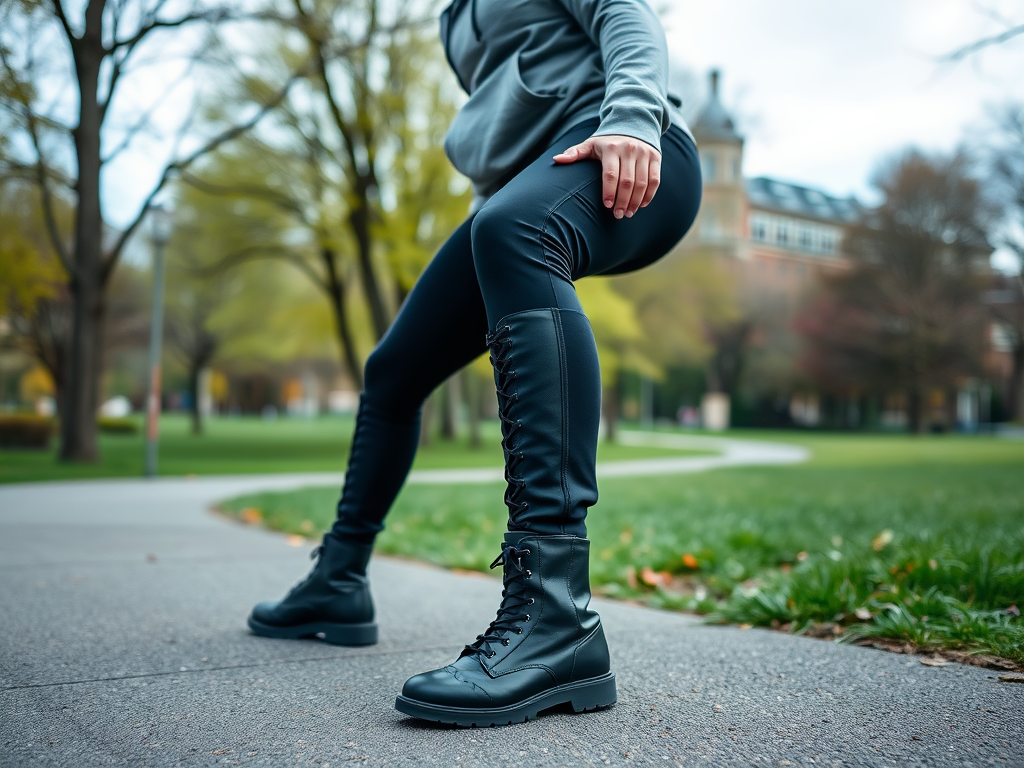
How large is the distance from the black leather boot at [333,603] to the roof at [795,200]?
6747 cm

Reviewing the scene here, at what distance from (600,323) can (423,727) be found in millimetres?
19021

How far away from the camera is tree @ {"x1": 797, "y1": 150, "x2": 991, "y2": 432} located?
3772cm

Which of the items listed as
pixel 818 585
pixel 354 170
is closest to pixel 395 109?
pixel 354 170

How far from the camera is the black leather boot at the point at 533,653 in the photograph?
143 cm

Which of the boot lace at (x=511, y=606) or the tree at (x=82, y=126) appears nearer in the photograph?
the boot lace at (x=511, y=606)

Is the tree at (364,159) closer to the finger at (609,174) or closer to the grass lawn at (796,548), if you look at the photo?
the grass lawn at (796,548)

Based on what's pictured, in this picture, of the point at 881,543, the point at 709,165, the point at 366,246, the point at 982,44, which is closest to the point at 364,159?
the point at 366,246

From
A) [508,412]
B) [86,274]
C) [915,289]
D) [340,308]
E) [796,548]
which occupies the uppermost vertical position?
[915,289]

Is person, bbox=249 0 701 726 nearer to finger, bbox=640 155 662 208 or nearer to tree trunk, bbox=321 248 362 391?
finger, bbox=640 155 662 208

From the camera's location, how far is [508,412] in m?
1.59

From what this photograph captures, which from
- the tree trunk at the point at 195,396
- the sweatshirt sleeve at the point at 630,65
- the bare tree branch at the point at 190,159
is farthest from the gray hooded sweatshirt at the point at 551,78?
the tree trunk at the point at 195,396

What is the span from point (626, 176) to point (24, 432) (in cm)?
1828

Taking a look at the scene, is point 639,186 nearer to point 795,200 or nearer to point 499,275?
point 499,275

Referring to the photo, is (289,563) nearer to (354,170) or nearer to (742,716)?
(742,716)
